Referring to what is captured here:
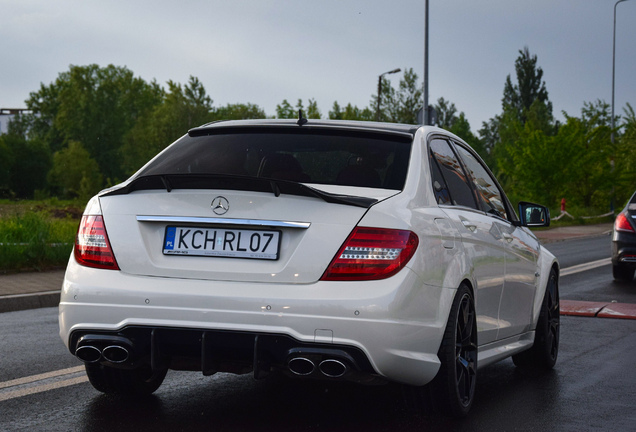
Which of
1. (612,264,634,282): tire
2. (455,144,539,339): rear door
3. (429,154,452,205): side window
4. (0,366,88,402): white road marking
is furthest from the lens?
(612,264,634,282): tire

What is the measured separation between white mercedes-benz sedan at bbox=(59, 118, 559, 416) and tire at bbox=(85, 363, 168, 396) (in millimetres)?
644

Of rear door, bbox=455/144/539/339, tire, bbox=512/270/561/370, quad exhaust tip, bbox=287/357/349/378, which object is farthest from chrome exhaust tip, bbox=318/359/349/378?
Answer: tire, bbox=512/270/561/370

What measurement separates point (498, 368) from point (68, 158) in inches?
3955

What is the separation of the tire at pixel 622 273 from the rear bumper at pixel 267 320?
460 inches

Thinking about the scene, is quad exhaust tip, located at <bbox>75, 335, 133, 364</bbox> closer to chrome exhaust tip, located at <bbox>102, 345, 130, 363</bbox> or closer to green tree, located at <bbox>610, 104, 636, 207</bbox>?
chrome exhaust tip, located at <bbox>102, 345, 130, 363</bbox>

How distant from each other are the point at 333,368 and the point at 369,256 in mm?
528

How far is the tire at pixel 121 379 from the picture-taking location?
17.4 ft

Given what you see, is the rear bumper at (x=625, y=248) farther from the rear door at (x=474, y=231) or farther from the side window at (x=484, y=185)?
the rear door at (x=474, y=231)

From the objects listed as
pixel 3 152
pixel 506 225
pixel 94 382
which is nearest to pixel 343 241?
pixel 94 382

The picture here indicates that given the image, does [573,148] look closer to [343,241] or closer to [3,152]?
[343,241]

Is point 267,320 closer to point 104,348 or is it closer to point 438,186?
point 104,348

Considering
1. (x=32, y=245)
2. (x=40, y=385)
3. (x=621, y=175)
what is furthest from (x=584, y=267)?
(x=621, y=175)

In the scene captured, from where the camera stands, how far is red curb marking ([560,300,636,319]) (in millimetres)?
10511

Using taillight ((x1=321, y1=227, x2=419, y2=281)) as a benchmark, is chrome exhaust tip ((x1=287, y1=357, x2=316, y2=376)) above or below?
below
